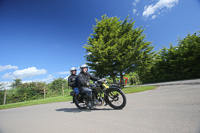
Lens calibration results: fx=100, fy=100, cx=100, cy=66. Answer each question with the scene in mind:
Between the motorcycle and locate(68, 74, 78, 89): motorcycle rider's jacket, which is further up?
locate(68, 74, 78, 89): motorcycle rider's jacket

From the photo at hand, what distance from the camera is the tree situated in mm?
12664

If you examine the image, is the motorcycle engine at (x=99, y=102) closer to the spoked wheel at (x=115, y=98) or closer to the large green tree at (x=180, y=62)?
the spoked wheel at (x=115, y=98)

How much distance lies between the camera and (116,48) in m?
12.7

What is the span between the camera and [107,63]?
12883mm

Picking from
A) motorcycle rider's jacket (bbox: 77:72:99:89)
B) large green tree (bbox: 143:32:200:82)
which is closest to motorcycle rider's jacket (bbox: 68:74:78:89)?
motorcycle rider's jacket (bbox: 77:72:99:89)

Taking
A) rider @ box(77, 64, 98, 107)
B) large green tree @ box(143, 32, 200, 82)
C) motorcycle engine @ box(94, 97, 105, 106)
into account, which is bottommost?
motorcycle engine @ box(94, 97, 105, 106)

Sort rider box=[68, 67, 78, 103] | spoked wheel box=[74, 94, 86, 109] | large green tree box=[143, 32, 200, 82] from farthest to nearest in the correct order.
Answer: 1. large green tree box=[143, 32, 200, 82]
2. rider box=[68, 67, 78, 103]
3. spoked wheel box=[74, 94, 86, 109]

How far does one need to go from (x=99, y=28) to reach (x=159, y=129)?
15104 millimetres

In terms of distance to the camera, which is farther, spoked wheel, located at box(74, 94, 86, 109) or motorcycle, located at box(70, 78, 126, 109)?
spoked wheel, located at box(74, 94, 86, 109)

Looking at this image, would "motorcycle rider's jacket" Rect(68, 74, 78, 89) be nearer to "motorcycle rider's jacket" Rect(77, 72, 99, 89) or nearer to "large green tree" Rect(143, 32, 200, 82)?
"motorcycle rider's jacket" Rect(77, 72, 99, 89)

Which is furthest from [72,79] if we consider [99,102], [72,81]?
[99,102]

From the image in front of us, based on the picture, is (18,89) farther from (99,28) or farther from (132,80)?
(132,80)

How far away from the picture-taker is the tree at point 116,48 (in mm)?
12664

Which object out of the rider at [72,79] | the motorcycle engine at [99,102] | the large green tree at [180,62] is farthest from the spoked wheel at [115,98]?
the large green tree at [180,62]
